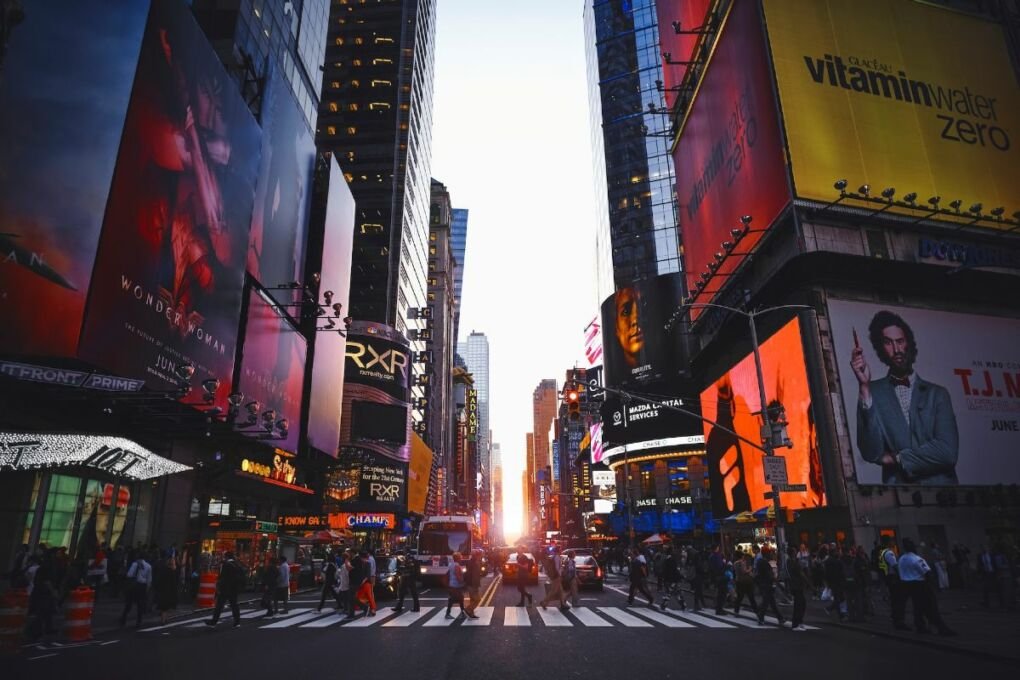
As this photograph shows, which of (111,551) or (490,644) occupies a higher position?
(111,551)

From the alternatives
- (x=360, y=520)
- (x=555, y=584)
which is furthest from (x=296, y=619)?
(x=360, y=520)

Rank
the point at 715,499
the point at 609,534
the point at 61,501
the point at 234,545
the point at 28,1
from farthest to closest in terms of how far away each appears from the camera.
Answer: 1. the point at 609,534
2. the point at 715,499
3. the point at 234,545
4. the point at 61,501
5. the point at 28,1

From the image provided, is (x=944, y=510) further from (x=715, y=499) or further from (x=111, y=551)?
(x=111, y=551)

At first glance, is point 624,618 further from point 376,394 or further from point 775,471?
point 376,394

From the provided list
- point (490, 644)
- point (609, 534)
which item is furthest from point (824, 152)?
point (609, 534)

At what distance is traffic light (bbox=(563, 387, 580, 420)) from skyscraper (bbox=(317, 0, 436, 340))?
68.4 metres

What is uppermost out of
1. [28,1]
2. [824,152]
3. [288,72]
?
[288,72]

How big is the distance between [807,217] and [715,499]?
2249cm

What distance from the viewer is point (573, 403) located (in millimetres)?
16719

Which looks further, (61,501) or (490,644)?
(61,501)

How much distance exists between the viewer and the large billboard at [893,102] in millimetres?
32250

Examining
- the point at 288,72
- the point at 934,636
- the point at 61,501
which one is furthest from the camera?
the point at 288,72

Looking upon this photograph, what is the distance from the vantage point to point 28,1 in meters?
17.4

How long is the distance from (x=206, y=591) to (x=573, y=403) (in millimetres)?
14218
